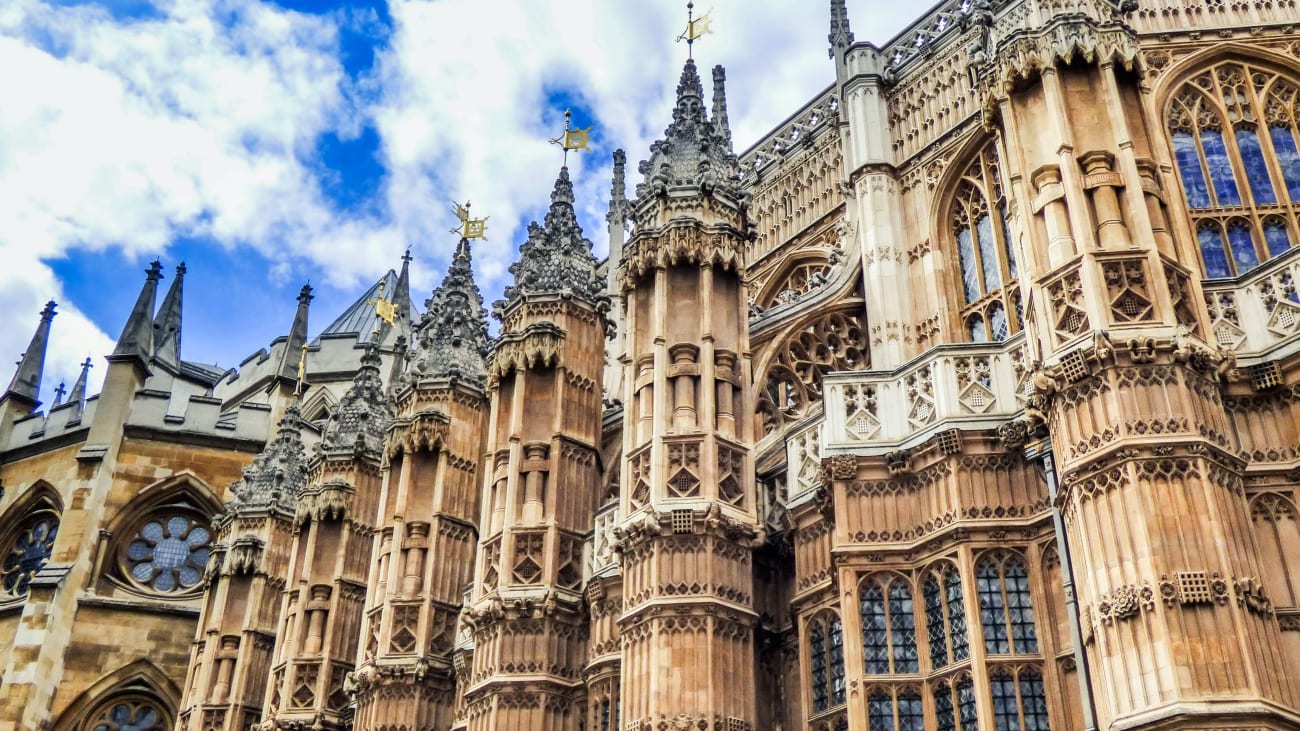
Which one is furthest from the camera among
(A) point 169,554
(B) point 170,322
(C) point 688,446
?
(B) point 170,322

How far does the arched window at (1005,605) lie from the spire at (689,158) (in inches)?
300

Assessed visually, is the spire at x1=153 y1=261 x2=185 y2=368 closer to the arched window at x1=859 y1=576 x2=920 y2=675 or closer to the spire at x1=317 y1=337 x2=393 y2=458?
the spire at x1=317 y1=337 x2=393 y2=458

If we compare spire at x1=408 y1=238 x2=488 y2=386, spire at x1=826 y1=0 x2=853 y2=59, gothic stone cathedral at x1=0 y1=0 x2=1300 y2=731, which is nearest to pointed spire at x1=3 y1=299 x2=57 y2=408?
gothic stone cathedral at x1=0 y1=0 x2=1300 y2=731

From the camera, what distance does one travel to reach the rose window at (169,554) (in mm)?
36469

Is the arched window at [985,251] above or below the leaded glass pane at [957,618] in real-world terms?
above

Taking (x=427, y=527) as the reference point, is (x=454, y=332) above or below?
above

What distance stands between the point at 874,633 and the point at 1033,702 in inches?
75.9

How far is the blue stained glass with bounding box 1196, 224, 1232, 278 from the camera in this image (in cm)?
1809

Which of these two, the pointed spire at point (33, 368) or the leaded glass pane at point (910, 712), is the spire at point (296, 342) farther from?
the leaded glass pane at point (910, 712)

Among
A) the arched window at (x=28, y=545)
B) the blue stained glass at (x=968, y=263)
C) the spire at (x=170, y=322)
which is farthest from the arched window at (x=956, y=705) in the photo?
the spire at (x=170, y=322)

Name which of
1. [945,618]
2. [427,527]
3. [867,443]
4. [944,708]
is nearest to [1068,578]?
[945,618]

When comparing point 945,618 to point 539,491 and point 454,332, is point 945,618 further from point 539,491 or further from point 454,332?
point 454,332

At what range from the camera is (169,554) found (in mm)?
37219

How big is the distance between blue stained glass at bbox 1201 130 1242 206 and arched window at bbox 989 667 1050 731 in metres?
9.54
